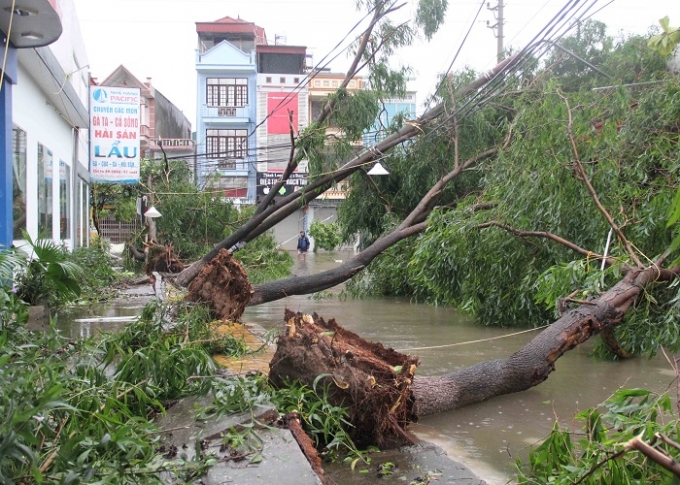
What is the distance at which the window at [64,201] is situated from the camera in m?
14.7

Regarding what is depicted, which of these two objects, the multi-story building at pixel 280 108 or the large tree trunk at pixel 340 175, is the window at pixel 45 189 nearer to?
the large tree trunk at pixel 340 175

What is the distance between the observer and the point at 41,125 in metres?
12.1

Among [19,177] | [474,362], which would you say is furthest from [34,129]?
[474,362]

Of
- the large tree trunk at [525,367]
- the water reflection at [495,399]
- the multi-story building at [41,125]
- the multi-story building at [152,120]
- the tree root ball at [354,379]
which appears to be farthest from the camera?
the multi-story building at [152,120]

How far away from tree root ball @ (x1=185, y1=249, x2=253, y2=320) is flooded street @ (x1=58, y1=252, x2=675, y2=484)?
3.90 feet

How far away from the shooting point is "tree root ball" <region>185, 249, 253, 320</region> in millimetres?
8469

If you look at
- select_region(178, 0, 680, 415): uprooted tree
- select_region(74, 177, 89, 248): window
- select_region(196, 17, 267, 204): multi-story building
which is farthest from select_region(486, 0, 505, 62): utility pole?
select_region(196, 17, 267, 204): multi-story building

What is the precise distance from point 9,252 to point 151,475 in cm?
462

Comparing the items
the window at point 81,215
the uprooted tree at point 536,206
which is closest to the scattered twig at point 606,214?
the uprooted tree at point 536,206

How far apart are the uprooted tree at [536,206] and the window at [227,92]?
86.9 ft

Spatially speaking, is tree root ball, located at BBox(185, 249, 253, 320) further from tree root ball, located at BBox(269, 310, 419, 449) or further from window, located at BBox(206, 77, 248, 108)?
window, located at BBox(206, 77, 248, 108)

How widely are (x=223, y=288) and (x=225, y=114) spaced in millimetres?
31826

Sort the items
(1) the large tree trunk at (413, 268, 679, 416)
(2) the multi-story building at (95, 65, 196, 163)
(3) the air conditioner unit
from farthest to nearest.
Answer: (3) the air conditioner unit → (2) the multi-story building at (95, 65, 196, 163) → (1) the large tree trunk at (413, 268, 679, 416)

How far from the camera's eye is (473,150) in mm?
12711
